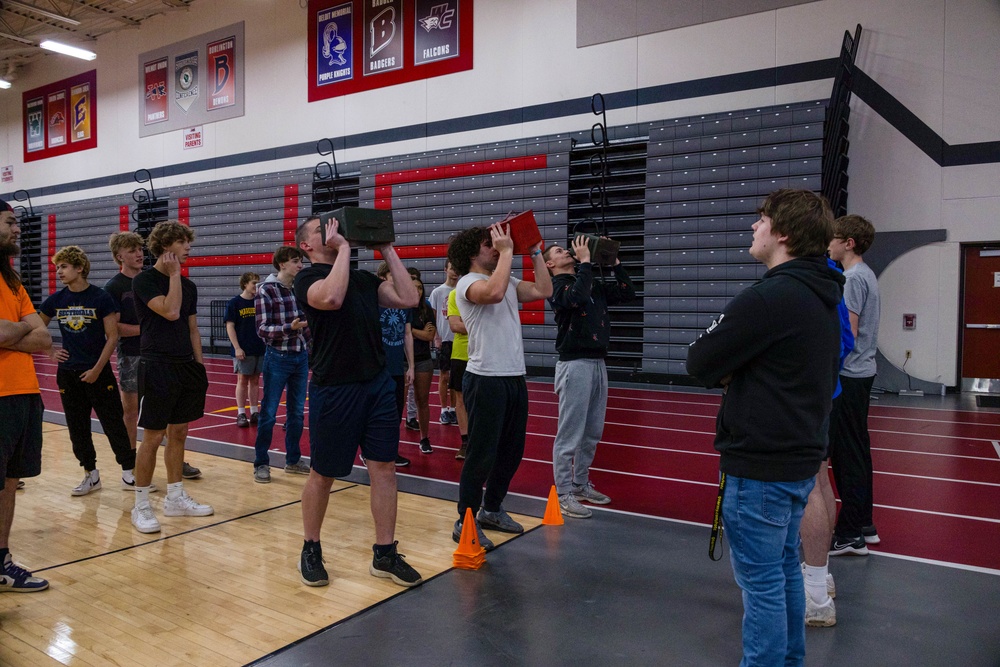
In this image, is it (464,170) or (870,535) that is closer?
(870,535)

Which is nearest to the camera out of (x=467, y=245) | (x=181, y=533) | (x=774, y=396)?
(x=774, y=396)

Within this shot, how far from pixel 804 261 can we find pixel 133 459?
192 inches

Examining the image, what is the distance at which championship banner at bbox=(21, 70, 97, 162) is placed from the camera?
59.7ft

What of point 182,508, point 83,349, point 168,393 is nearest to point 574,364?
point 168,393

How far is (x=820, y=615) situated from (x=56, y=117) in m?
22.9

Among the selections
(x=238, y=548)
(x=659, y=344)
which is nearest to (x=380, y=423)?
(x=238, y=548)

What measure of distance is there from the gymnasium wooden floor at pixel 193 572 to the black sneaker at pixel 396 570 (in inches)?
1.8

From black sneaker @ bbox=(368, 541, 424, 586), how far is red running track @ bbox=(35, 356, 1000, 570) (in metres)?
1.62

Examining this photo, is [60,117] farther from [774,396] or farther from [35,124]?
[774,396]

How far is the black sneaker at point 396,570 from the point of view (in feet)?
10.5

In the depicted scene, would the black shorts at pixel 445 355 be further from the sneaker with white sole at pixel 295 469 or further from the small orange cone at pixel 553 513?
the small orange cone at pixel 553 513

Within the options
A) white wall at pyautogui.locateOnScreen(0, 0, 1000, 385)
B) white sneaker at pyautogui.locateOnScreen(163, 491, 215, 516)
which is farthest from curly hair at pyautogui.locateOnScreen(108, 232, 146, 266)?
white wall at pyautogui.locateOnScreen(0, 0, 1000, 385)

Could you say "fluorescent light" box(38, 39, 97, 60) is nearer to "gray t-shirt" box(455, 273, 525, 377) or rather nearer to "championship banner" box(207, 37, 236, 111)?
"championship banner" box(207, 37, 236, 111)

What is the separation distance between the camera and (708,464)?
5.60 metres
